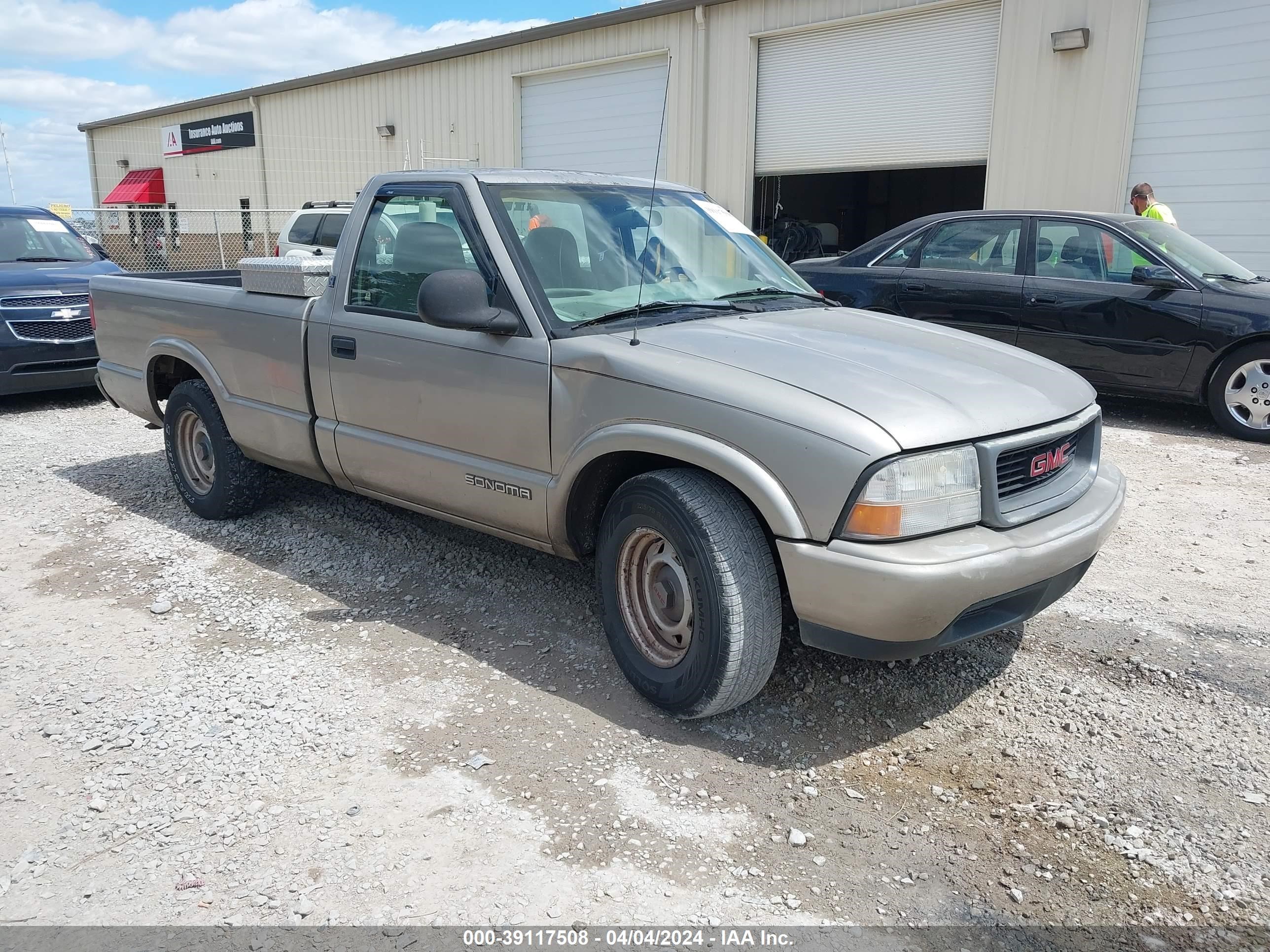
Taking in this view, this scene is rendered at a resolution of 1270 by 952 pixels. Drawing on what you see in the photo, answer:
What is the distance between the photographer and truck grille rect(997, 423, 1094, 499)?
3119 mm

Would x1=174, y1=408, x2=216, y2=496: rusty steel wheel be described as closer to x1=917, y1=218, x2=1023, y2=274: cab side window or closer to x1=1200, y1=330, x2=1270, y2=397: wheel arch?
x1=917, y1=218, x2=1023, y2=274: cab side window

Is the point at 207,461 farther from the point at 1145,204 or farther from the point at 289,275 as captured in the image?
the point at 1145,204

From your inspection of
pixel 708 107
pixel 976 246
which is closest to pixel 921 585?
pixel 976 246

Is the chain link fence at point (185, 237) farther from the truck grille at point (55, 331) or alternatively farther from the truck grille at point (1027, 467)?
the truck grille at point (1027, 467)

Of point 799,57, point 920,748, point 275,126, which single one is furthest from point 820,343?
point 275,126

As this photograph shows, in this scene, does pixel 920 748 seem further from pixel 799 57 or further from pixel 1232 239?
pixel 799 57

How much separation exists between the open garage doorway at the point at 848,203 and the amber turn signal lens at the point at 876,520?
14454 mm

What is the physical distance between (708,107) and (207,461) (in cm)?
1176

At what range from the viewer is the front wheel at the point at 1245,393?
24.2 feet

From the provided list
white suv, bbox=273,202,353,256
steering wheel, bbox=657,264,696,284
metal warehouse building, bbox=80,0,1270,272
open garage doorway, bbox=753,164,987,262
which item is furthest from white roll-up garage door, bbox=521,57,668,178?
steering wheel, bbox=657,264,696,284

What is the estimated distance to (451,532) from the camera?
17.5ft

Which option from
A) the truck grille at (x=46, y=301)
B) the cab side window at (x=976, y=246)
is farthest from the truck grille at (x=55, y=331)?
the cab side window at (x=976, y=246)

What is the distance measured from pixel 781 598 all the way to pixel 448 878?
1.32m

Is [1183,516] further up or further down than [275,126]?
further down
